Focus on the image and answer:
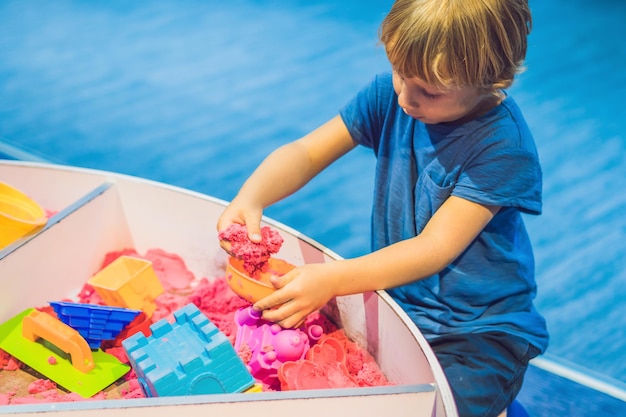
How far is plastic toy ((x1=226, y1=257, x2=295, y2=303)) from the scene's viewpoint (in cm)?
82

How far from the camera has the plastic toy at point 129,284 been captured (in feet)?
3.18

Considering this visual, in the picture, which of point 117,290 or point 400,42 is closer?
point 400,42

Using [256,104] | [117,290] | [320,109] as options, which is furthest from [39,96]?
[117,290]

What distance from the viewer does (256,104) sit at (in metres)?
2.05

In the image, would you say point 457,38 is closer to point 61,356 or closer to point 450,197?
point 450,197

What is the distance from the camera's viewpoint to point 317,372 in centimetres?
81

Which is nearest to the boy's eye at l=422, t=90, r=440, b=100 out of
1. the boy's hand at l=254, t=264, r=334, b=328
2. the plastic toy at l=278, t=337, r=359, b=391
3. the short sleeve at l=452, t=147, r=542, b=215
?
the short sleeve at l=452, t=147, r=542, b=215

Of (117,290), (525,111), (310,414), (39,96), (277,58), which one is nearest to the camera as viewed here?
(310,414)

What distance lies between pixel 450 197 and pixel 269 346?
284 mm

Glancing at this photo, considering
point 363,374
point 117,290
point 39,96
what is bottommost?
point 363,374

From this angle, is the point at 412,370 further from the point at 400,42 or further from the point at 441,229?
the point at 400,42

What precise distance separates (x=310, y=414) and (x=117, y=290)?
0.40 metres

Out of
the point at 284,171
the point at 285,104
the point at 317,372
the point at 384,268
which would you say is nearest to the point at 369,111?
the point at 284,171

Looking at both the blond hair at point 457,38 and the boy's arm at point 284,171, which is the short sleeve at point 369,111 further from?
the blond hair at point 457,38
